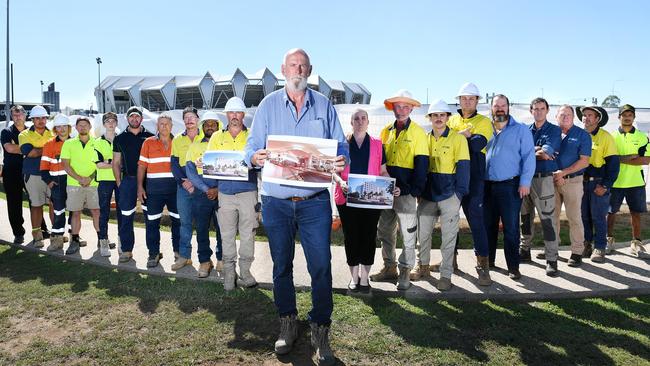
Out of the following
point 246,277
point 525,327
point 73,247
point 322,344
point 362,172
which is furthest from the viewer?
point 73,247

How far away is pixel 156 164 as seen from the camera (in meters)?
5.12

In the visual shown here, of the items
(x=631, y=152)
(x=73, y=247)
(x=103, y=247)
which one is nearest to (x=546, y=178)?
(x=631, y=152)

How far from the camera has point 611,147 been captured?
17.7 ft

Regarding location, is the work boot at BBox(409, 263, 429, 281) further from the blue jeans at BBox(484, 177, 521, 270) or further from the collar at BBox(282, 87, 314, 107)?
the collar at BBox(282, 87, 314, 107)

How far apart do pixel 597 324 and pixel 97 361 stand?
378cm

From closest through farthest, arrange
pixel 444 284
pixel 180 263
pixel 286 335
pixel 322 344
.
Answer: pixel 322 344, pixel 286 335, pixel 444 284, pixel 180 263

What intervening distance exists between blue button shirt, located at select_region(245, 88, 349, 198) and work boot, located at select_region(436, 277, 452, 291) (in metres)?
1.99

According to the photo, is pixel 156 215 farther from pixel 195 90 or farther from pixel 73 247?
pixel 195 90

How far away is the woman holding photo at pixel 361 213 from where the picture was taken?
4.08m

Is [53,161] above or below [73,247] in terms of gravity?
above

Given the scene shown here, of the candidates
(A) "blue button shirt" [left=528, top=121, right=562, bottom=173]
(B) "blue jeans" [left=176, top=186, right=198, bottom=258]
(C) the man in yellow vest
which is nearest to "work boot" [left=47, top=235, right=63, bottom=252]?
(B) "blue jeans" [left=176, top=186, right=198, bottom=258]

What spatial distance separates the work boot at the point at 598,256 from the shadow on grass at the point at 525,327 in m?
1.17

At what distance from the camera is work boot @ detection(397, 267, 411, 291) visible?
4.39 meters

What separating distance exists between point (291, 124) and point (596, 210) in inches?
171
